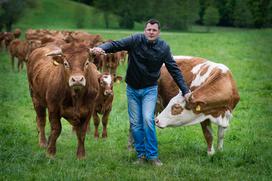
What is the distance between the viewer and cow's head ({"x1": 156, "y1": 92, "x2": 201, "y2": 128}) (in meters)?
8.95

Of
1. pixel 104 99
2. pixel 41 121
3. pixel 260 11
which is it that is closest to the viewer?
pixel 41 121

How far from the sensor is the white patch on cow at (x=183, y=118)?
895 centimetres

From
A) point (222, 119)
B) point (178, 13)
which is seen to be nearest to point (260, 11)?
point (178, 13)

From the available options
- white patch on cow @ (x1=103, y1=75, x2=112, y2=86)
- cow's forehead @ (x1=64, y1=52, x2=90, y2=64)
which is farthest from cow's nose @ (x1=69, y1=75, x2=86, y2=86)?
white patch on cow @ (x1=103, y1=75, x2=112, y2=86)

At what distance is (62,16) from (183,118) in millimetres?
71122

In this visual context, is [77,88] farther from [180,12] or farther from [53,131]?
[180,12]

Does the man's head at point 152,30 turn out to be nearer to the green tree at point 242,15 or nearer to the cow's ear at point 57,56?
the cow's ear at point 57,56

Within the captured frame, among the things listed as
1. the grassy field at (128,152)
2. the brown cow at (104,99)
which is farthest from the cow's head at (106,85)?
the grassy field at (128,152)

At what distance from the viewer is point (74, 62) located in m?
7.96

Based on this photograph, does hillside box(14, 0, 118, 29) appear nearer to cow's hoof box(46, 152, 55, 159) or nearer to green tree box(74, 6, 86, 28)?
green tree box(74, 6, 86, 28)

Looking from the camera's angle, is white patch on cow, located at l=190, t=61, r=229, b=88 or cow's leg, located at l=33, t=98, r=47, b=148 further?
cow's leg, located at l=33, t=98, r=47, b=148

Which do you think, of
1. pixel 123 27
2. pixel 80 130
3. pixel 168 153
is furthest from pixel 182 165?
pixel 123 27

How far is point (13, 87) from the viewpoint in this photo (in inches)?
749

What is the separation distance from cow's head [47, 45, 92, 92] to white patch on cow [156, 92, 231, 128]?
1.60 meters
